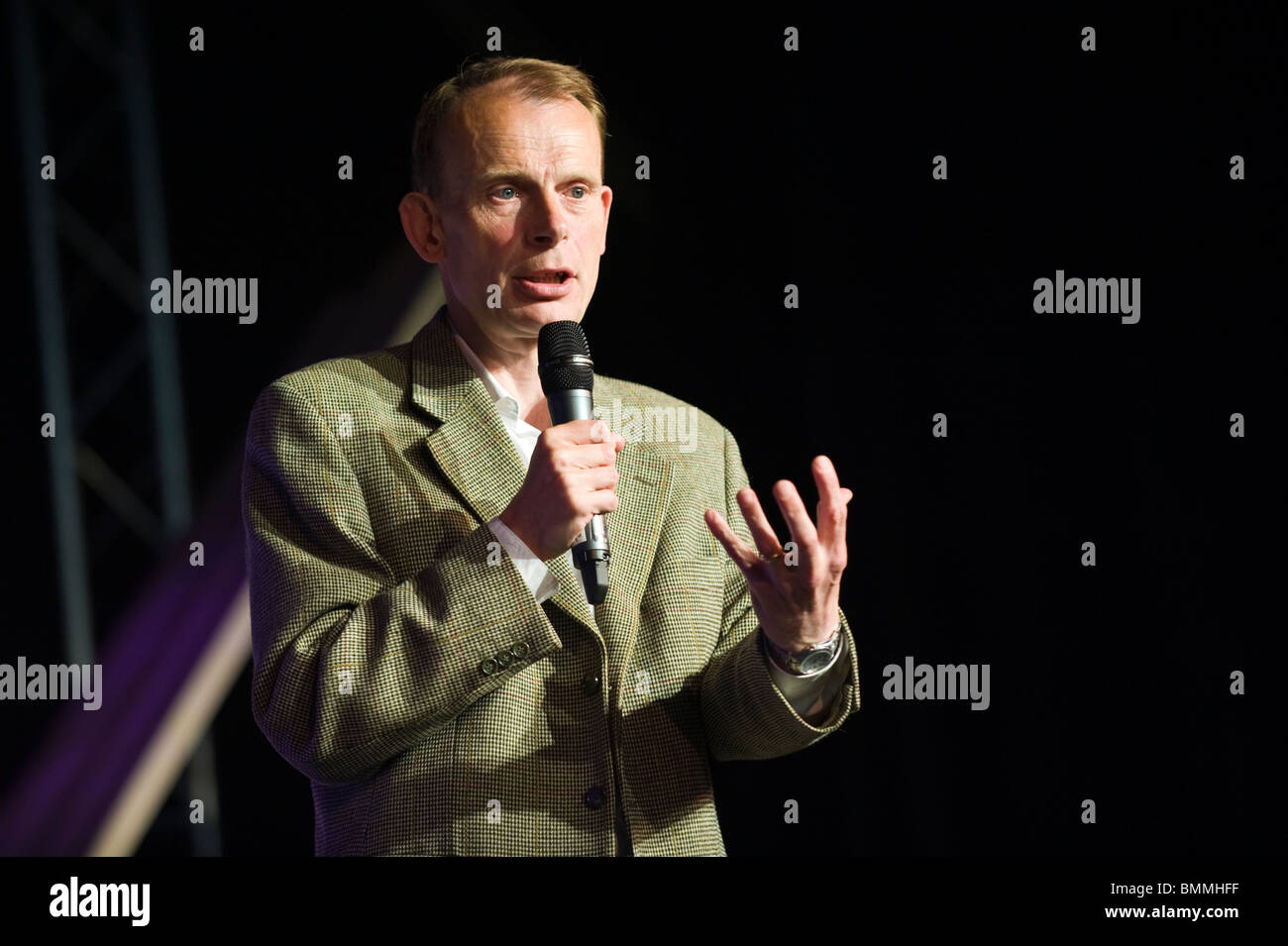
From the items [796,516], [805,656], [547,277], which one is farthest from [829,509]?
[547,277]

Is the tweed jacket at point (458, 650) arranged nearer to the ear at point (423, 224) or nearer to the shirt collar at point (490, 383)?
the shirt collar at point (490, 383)

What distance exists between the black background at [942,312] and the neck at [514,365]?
1.05 meters

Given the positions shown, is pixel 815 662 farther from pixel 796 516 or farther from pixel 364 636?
pixel 364 636

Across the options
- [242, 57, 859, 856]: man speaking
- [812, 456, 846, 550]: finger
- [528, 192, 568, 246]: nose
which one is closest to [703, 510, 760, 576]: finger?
[242, 57, 859, 856]: man speaking

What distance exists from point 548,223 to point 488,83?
0.91 feet

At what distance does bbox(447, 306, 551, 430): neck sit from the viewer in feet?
7.17

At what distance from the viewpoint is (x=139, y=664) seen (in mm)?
3473

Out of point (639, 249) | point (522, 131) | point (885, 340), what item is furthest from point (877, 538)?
point (522, 131)

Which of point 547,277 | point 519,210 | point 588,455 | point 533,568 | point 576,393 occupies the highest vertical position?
point 519,210

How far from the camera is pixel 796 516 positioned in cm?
179

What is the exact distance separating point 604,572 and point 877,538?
1584 millimetres

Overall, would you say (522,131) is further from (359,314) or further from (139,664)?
(139,664)

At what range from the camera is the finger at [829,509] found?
1.83 meters

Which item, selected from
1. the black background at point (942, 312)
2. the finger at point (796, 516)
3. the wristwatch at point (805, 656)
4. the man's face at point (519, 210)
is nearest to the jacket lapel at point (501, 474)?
the man's face at point (519, 210)
